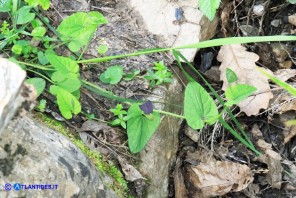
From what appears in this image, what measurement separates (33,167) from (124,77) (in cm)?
91

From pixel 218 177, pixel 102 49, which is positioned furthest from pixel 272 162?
pixel 102 49

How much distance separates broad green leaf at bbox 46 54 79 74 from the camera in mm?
1954

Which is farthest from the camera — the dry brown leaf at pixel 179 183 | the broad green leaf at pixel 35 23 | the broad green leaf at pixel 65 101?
the dry brown leaf at pixel 179 183

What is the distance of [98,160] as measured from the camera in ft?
6.56

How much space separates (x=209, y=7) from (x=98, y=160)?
962mm

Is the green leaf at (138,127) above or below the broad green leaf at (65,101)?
below

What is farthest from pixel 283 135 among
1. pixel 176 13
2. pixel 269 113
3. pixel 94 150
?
pixel 94 150

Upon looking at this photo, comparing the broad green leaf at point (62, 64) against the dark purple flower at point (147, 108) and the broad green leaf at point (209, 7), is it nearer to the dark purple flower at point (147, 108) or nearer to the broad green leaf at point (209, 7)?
the dark purple flower at point (147, 108)

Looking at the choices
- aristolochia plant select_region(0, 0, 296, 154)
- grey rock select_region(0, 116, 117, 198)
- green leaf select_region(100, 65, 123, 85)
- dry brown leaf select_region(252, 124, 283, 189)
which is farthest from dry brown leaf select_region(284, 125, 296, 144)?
grey rock select_region(0, 116, 117, 198)

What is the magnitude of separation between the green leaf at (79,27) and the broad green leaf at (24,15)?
14cm

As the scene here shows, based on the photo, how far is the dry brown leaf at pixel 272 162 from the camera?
2.44 m

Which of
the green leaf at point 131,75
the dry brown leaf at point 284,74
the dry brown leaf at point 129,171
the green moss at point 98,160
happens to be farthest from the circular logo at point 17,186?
the dry brown leaf at point 284,74

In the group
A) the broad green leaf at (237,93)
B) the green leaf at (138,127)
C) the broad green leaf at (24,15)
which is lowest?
the green leaf at (138,127)

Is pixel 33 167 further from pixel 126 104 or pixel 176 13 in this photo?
pixel 176 13
